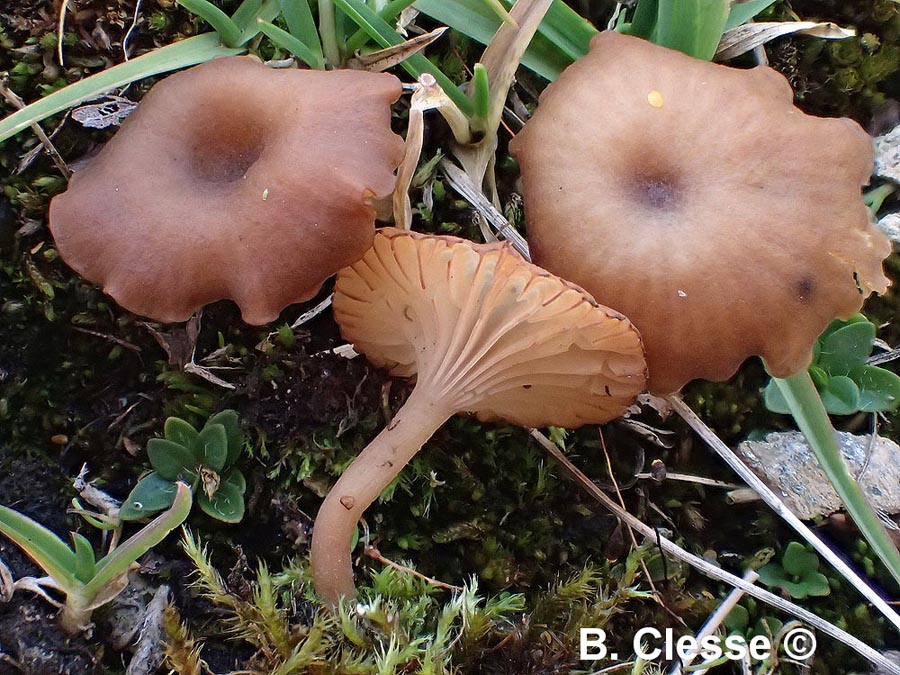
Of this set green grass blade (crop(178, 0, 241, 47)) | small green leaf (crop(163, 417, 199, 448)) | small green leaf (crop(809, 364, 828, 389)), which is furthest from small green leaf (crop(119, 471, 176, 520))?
small green leaf (crop(809, 364, 828, 389))

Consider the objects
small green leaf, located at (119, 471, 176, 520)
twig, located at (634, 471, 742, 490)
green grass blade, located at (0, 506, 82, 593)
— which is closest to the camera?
green grass blade, located at (0, 506, 82, 593)

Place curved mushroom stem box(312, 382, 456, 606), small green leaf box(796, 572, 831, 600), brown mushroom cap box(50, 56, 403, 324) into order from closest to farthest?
brown mushroom cap box(50, 56, 403, 324) → curved mushroom stem box(312, 382, 456, 606) → small green leaf box(796, 572, 831, 600)

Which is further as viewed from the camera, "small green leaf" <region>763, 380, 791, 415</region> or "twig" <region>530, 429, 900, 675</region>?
"small green leaf" <region>763, 380, 791, 415</region>

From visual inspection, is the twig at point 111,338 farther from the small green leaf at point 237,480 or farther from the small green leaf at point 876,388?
the small green leaf at point 876,388

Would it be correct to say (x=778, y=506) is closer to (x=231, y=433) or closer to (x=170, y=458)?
(x=231, y=433)

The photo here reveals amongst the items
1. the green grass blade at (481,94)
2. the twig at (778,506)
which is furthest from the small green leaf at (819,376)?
the green grass blade at (481,94)

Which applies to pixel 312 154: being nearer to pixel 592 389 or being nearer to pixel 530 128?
pixel 530 128

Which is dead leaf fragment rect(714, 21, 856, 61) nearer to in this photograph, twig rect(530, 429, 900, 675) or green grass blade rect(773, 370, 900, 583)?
green grass blade rect(773, 370, 900, 583)
